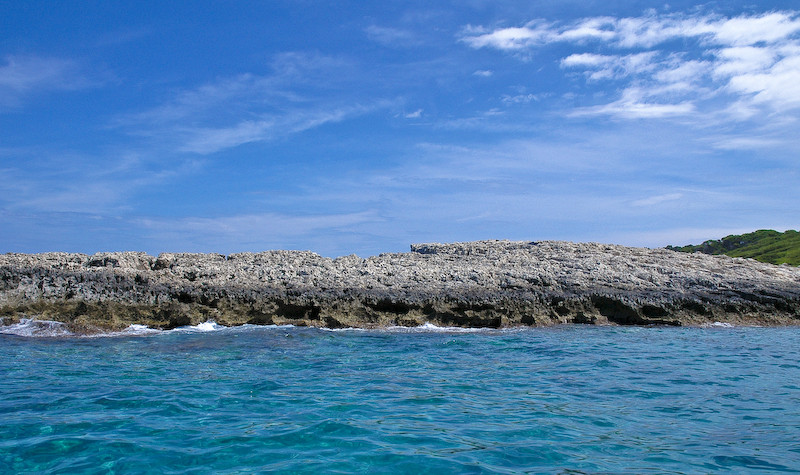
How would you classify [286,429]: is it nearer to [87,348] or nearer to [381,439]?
[381,439]

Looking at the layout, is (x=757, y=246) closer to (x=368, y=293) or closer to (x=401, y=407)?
(x=368, y=293)

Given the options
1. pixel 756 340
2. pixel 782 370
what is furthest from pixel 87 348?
pixel 756 340

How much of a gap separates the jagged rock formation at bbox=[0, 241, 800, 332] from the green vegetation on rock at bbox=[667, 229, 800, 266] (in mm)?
30756

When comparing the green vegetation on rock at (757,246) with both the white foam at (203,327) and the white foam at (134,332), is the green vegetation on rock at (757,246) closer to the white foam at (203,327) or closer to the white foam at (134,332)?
the white foam at (203,327)

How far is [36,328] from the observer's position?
1582 centimetres

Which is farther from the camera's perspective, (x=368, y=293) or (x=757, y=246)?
(x=757, y=246)

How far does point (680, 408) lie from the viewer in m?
7.83

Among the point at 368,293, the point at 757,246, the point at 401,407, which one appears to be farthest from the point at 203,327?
the point at 757,246

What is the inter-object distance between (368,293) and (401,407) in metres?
9.86

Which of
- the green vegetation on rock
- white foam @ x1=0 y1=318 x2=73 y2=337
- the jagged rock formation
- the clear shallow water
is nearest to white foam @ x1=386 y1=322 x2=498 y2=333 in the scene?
the jagged rock formation

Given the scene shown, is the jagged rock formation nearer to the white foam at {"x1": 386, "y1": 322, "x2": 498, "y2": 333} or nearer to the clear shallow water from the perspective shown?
the white foam at {"x1": 386, "y1": 322, "x2": 498, "y2": 333}

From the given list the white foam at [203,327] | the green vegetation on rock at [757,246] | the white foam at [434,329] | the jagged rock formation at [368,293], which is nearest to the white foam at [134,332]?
the jagged rock formation at [368,293]

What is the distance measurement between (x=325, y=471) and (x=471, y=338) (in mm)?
9682

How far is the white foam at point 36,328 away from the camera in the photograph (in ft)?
50.6
